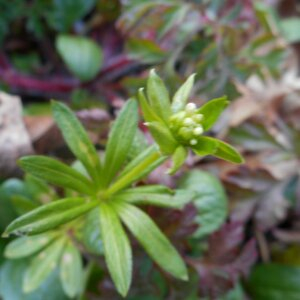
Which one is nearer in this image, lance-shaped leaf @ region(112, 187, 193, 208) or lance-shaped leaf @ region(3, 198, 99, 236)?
lance-shaped leaf @ region(3, 198, 99, 236)

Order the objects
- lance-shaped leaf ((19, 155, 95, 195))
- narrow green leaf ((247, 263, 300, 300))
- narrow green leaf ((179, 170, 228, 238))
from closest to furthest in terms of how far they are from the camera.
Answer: lance-shaped leaf ((19, 155, 95, 195))
narrow green leaf ((179, 170, 228, 238))
narrow green leaf ((247, 263, 300, 300))

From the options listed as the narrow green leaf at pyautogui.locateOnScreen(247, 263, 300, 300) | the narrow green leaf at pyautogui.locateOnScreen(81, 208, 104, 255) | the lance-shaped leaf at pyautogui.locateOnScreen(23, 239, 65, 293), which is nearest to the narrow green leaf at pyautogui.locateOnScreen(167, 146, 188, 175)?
the narrow green leaf at pyautogui.locateOnScreen(81, 208, 104, 255)

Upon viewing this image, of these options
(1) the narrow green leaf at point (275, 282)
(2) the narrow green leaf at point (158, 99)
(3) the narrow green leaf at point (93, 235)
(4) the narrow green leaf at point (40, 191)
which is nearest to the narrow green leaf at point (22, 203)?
(4) the narrow green leaf at point (40, 191)

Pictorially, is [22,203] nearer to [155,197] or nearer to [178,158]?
[155,197]

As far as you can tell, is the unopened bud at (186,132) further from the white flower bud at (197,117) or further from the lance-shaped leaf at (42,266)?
the lance-shaped leaf at (42,266)

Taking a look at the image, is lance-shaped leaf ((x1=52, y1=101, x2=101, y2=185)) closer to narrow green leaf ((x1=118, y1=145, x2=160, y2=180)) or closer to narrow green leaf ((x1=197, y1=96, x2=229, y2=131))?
narrow green leaf ((x1=118, y1=145, x2=160, y2=180))

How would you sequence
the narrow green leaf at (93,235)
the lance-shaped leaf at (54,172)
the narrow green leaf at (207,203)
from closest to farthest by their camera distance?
the lance-shaped leaf at (54,172)
the narrow green leaf at (93,235)
the narrow green leaf at (207,203)

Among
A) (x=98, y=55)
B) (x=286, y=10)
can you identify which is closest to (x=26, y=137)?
(x=98, y=55)

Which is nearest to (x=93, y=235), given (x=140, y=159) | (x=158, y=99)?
(x=140, y=159)
